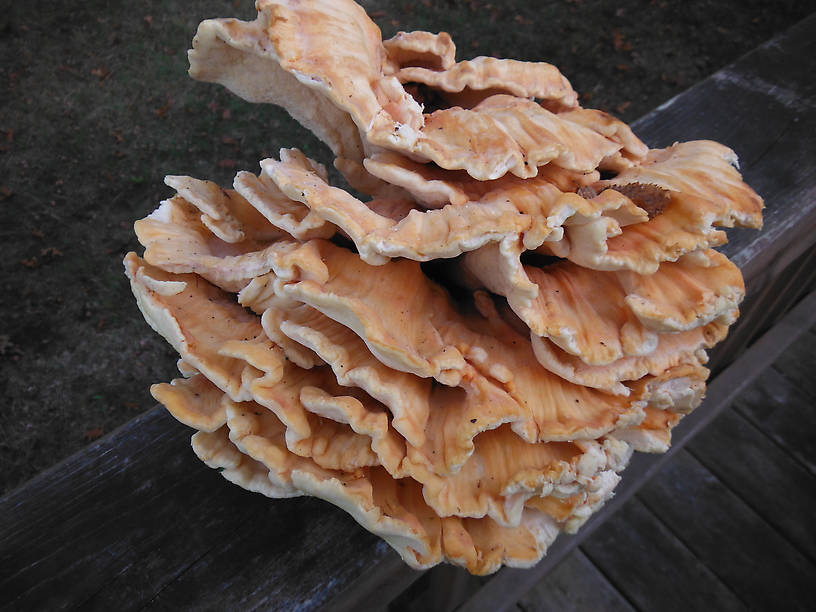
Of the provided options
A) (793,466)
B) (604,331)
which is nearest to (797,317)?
(793,466)

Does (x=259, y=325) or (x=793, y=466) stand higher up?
(x=259, y=325)

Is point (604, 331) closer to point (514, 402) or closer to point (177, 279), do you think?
point (514, 402)

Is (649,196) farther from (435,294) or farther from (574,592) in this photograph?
(574,592)

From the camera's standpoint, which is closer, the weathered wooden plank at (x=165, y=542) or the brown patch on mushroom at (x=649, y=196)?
the brown patch on mushroom at (x=649, y=196)

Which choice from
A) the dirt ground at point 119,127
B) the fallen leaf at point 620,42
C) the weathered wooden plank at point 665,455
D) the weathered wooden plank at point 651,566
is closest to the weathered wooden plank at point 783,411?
the weathered wooden plank at point 665,455

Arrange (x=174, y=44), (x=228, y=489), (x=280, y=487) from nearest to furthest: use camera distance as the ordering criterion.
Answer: (x=280, y=487) < (x=228, y=489) < (x=174, y=44)

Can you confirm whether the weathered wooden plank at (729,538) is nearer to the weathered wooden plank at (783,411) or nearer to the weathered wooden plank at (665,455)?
the weathered wooden plank at (783,411)
